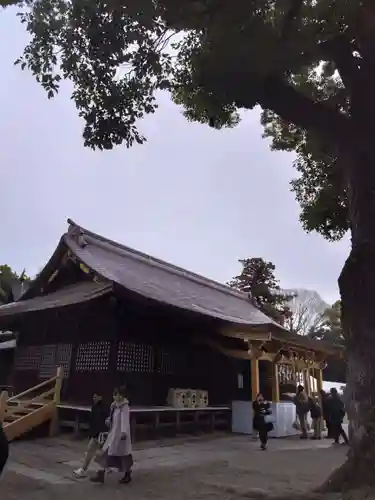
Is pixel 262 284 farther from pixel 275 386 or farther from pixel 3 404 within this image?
pixel 3 404

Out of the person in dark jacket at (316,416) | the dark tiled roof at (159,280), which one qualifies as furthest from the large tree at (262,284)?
the person in dark jacket at (316,416)

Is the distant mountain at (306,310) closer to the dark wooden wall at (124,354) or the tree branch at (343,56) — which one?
the dark wooden wall at (124,354)

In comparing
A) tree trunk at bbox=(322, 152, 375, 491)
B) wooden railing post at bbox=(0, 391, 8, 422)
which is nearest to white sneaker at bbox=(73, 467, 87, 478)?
tree trunk at bbox=(322, 152, 375, 491)

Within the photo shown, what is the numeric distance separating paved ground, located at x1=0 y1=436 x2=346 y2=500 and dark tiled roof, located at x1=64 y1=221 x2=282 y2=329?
3.40 meters

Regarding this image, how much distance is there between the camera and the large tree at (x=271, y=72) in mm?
6445

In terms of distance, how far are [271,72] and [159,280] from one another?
1149cm

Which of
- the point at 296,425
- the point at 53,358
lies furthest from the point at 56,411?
the point at 296,425

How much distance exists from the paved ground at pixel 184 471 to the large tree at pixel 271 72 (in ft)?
6.41

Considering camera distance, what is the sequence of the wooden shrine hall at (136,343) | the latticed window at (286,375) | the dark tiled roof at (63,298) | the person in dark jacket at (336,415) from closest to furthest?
1. the dark tiled roof at (63,298)
2. the wooden shrine hall at (136,343)
3. the person in dark jacket at (336,415)
4. the latticed window at (286,375)

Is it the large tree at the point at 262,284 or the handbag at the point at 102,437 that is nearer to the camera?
the handbag at the point at 102,437

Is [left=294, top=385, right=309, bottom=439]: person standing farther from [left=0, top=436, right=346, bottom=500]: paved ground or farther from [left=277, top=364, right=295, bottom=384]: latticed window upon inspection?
[left=277, top=364, right=295, bottom=384]: latticed window

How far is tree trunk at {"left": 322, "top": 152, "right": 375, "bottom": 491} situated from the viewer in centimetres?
607

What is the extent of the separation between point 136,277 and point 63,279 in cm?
256

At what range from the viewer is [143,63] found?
836cm
